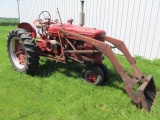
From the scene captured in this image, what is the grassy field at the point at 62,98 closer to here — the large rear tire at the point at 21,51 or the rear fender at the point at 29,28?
the large rear tire at the point at 21,51

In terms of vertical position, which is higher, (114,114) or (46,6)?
(46,6)

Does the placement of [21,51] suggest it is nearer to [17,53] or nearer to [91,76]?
[17,53]

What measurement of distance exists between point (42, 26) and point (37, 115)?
2565 millimetres

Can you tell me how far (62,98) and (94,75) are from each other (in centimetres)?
96

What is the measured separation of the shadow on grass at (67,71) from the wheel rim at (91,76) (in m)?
0.29

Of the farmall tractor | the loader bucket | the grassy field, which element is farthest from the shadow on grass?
the loader bucket

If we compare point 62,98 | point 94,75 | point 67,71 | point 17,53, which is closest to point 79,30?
point 94,75

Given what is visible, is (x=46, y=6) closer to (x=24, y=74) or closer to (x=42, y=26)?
(x=42, y=26)

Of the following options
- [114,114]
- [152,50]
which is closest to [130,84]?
[114,114]

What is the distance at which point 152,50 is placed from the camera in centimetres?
693

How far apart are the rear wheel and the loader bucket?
2.98ft

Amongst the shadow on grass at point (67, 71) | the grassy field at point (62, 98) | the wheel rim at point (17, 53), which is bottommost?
the grassy field at point (62, 98)

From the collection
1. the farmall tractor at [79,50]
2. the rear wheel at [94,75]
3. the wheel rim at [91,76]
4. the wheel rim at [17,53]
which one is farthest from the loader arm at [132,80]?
the wheel rim at [17,53]

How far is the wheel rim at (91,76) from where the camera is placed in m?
4.57
